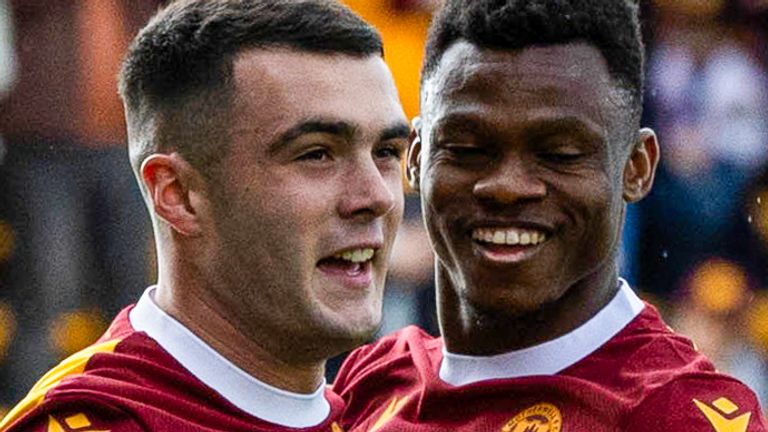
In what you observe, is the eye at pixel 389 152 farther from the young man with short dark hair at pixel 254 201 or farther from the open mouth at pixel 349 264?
the open mouth at pixel 349 264

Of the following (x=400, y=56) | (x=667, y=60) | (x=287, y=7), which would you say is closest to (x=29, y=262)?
(x=400, y=56)

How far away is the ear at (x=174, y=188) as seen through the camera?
156 inches

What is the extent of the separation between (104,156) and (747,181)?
2876 mm

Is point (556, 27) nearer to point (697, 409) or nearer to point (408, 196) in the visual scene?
point (697, 409)

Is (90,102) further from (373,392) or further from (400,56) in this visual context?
(373,392)

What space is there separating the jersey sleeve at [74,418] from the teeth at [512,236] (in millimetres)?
929

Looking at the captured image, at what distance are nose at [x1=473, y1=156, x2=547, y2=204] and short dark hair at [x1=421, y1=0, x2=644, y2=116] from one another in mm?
281

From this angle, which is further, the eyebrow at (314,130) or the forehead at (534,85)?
the forehead at (534,85)

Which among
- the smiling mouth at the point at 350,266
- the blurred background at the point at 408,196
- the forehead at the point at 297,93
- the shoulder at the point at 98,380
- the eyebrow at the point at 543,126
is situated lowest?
the blurred background at the point at 408,196

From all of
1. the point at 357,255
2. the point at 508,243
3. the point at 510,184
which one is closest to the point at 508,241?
the point at 508,243

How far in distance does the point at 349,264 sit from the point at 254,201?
27 cm

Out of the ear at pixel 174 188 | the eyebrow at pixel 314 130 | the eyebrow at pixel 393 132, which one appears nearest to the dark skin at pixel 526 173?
the eyebrow at pixel 393 132

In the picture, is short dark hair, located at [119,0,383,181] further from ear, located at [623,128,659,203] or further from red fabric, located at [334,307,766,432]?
red fabric, located at [334,307,766,432]

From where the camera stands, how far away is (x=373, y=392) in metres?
4.59
